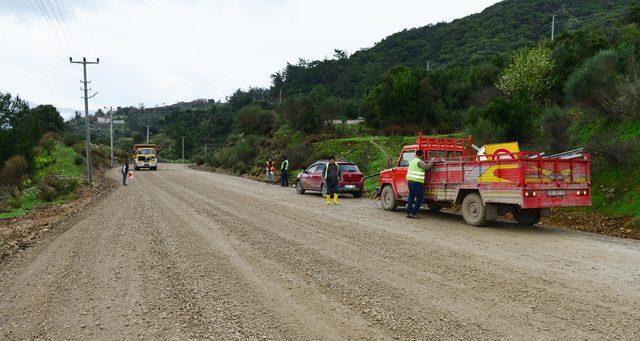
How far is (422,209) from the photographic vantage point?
1518 cm

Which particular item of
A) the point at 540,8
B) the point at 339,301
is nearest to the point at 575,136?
the point at 339,301

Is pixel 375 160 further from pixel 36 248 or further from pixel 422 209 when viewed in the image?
pixel 36 248

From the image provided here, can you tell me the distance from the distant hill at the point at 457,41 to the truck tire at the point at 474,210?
58.8 meters

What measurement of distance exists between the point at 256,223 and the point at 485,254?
5658 mm

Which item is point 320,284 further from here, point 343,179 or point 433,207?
point 343,179

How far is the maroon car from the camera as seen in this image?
19688 mm

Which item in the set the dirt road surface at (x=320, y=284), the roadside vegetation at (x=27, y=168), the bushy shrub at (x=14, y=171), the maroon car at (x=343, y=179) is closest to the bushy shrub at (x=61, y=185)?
the roadside vegetation at (x=27, y=168)

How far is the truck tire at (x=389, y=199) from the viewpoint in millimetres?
14695

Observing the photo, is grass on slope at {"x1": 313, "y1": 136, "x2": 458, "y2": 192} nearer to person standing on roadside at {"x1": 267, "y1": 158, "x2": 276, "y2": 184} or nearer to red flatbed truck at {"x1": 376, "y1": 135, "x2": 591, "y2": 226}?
person standing on roadside at {"x1": 267, "y1": 158, "x2": 276, "y2": 184}

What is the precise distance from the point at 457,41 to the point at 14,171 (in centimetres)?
8701

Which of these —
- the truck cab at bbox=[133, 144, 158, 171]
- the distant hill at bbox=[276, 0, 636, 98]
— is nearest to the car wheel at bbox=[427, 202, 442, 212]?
the truck cab at bbox=[133, 144, 158, 171]

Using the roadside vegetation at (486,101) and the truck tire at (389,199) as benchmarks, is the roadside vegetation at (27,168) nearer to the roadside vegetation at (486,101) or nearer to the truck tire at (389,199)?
the truck tire at (389,199)

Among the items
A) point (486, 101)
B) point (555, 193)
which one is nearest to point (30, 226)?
point (555, 193)

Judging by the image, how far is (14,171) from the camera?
1008 inches
